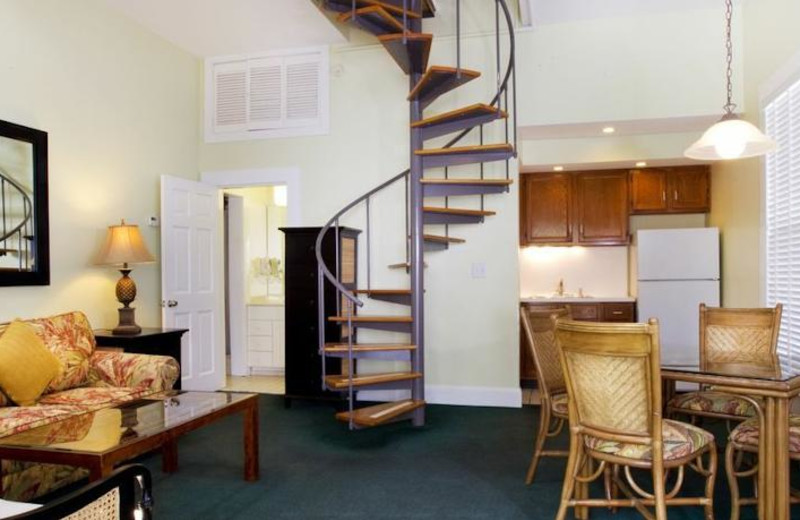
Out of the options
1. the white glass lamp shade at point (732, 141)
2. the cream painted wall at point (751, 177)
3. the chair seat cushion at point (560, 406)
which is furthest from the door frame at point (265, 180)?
the cream painted wall at point (751, 177)

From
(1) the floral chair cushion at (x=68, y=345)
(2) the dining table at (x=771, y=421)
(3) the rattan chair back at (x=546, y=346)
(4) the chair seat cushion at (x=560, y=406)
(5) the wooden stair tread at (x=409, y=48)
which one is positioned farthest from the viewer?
(5) the wooden stair tread at (x=409, y=48)

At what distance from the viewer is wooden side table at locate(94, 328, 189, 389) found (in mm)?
3865

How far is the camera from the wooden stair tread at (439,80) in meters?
3.90

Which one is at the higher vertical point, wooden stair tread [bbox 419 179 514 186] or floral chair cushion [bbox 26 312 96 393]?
Result: wooden stair tread [bbox 419 179 514 186]

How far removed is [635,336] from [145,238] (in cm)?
410

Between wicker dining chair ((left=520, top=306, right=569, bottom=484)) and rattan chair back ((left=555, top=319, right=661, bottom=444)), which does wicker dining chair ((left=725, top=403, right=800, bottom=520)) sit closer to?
rattan chair back ((left=555, top=319, right=661, bottom=444))

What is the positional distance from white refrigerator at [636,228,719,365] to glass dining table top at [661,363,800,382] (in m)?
2.68

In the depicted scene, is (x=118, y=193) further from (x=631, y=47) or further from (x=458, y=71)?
(x=631, y=47)

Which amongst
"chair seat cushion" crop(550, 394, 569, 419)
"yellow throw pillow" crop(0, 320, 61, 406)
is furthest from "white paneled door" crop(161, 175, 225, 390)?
"chair seat cushion" crop(550, 394, 569, 419)

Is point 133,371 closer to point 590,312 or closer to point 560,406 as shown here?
point 560,406

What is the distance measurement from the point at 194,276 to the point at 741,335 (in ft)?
13.9

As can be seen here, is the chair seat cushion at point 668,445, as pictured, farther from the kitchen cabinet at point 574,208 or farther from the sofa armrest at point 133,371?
the kitchen cabinet at point 574,208

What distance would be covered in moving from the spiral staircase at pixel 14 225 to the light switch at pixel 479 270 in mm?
3274

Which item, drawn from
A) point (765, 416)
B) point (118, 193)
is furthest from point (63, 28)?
point (765, 416)
